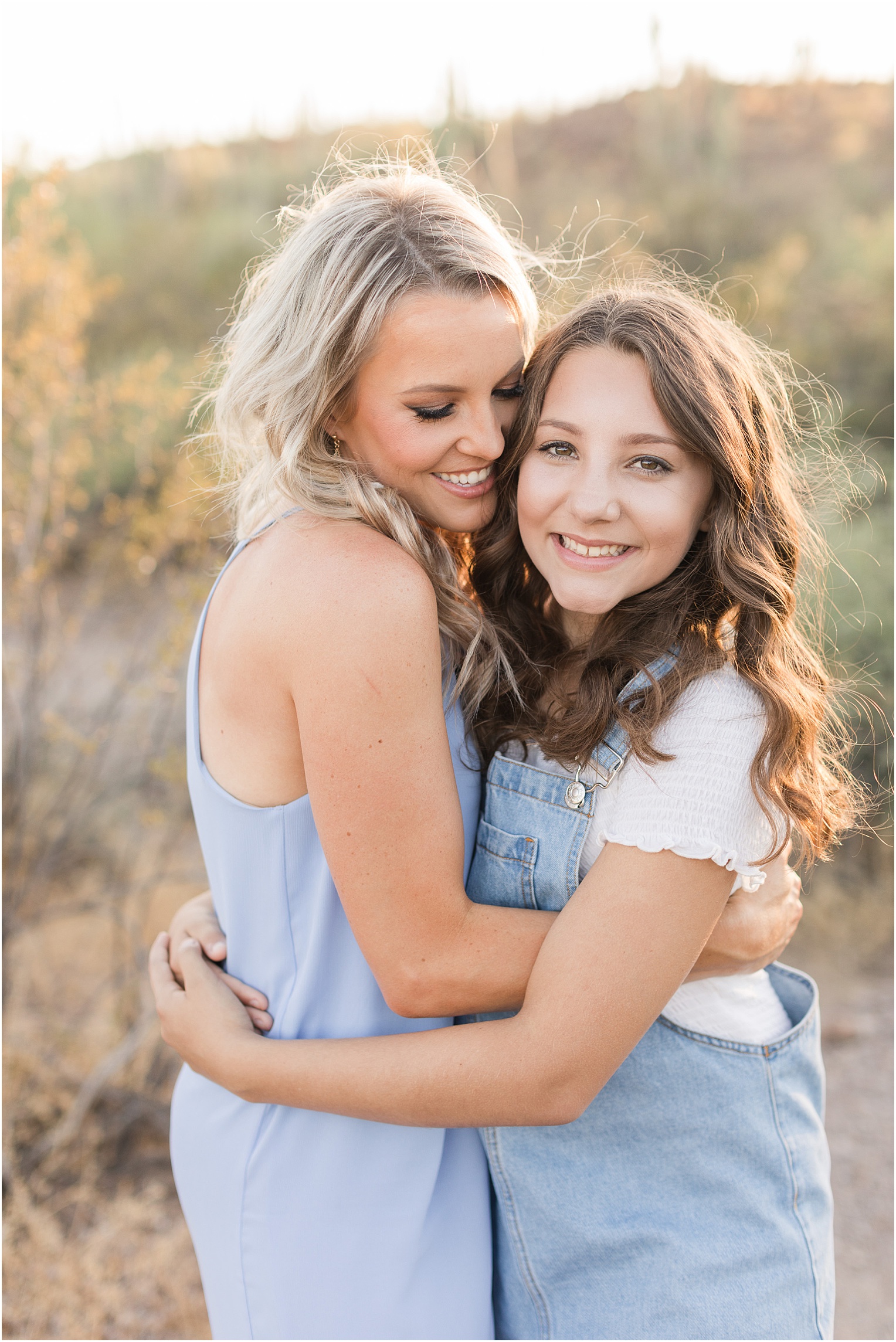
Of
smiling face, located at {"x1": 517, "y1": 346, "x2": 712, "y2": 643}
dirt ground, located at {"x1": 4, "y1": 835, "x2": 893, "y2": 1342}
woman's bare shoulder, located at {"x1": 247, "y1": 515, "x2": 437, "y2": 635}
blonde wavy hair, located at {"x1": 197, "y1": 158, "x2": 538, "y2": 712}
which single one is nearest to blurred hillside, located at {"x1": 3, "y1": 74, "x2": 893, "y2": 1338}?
dirt ground, located at {"x1": 4, "y1": 835, "x2": 893, "y2": 1342}

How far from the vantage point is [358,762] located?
128 centimetres

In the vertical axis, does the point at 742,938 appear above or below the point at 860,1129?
above

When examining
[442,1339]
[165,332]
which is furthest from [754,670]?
[165,332]

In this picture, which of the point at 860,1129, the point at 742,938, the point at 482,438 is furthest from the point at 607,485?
the point at 860,1129

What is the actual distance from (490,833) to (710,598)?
1.78 ft

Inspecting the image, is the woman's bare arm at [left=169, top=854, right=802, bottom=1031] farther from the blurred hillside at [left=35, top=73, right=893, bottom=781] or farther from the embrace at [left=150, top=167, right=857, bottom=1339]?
the blurred hillside at [left=35, top=73, right=893, bottom=781]

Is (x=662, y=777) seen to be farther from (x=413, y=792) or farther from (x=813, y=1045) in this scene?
(x=813, y=1045)

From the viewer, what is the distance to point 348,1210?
147 cm

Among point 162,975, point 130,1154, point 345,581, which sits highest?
point 345,581

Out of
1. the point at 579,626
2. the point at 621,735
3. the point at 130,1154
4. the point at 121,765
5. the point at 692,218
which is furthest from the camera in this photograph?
the point at 692,218

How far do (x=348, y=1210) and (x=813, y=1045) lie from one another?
33.0 inches

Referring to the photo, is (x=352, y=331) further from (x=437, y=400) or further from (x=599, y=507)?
(x=599, y=507)

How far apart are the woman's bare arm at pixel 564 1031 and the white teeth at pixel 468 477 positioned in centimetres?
71

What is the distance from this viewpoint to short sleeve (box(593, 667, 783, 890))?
1.29 metres
